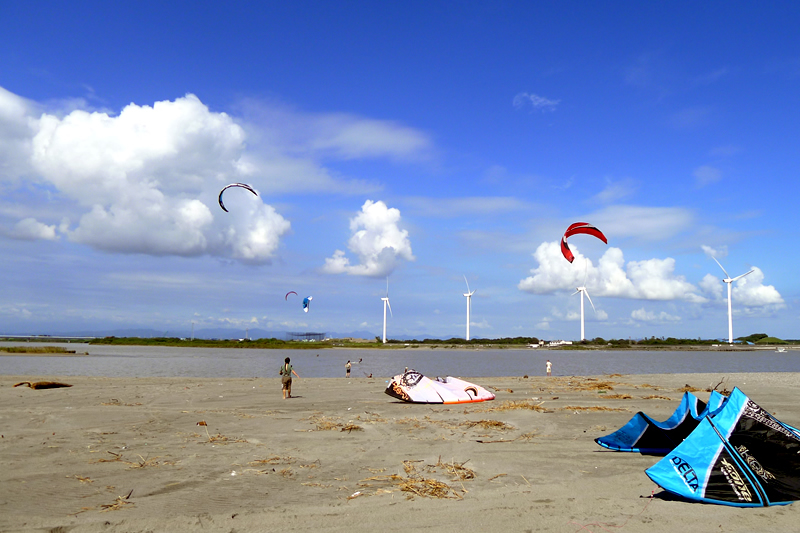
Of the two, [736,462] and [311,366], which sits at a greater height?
[736,462]

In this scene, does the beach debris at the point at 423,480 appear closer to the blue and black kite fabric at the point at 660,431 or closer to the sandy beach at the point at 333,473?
the sandy beach at the point at 333,473

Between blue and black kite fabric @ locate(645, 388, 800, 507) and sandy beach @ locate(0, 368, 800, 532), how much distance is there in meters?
0.21

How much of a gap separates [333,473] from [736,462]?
578 centimetres

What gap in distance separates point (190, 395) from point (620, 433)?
53.6ft

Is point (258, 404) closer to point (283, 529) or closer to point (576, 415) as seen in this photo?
point (576, 415)

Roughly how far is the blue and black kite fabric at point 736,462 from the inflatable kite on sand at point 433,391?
10.7 m

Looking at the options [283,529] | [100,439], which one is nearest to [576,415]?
[283,529]

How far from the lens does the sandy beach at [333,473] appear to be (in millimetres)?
6441

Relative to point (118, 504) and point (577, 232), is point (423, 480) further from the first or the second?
point (577, 232)

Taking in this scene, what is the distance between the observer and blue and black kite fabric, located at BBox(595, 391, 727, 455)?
30.2 feet

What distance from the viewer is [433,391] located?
58.6 feet

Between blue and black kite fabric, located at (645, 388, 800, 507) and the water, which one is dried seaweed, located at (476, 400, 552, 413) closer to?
blue and black kite fabric, located at (645, 388, 800, 507)

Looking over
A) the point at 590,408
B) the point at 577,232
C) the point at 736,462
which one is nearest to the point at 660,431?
the point at 736,462

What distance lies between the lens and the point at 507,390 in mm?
23000
